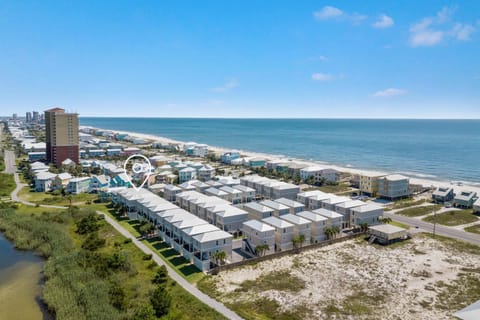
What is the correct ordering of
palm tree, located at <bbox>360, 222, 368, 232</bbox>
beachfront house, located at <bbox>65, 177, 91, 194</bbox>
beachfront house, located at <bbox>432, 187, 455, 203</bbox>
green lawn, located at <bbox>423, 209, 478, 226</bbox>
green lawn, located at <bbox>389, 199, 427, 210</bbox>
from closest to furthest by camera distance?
palm tree, located at <bbox>360, 222, 368, 232</bbox> → green lawn, located at <bbox>423, 209, 478, 226</bbox> → green lawn, located at <bbox>389, 199, 427, 210</bbox> → beachfront house, located at <bbox>432, 187, 455, 203</bbox> → beachfront house, located at <bbox>65, 177, 91, 194</bbox>

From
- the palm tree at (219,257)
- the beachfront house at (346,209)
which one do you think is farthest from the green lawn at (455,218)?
the palm tree at (219,257)

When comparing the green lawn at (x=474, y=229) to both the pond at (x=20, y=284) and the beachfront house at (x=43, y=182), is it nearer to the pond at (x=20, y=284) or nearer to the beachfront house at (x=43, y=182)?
the pond at (x=20, y=284)

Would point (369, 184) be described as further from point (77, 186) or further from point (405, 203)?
point (77, 186)

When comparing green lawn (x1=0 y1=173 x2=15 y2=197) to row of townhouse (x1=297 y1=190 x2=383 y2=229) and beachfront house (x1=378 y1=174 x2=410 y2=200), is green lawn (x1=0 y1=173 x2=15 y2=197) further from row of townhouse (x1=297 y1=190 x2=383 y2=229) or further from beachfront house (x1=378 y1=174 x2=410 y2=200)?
beachfront house (x1=378 y1=174 x2=410 y2=200)

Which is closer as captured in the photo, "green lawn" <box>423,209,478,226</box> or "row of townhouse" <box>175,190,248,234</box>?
"row of townhouse" <box>175,190,248,234</box>

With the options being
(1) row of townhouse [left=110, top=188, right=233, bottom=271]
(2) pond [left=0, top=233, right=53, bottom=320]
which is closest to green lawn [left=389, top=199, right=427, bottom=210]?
(1) row of townhouse [left=110, top=188, right=233, bottom=271]

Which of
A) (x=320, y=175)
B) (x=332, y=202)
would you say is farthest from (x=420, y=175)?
(x=332, y=202)
